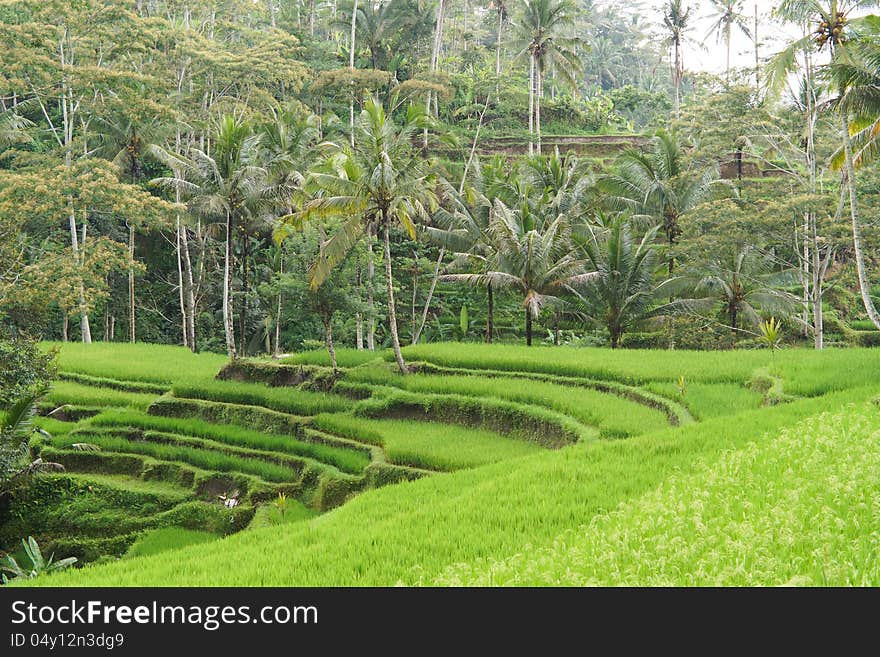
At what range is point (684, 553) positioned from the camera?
471 cm

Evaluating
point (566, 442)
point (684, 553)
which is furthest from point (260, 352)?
point (684, 553)

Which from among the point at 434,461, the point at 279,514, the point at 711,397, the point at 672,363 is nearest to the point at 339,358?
the point at 434,461

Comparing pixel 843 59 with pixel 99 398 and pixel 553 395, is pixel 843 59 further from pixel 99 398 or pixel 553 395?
pixel 99 398

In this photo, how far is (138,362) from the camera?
66.1ft

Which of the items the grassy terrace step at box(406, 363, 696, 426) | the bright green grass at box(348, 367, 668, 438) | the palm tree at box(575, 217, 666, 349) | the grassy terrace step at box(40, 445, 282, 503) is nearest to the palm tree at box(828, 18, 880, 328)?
the grassy terrace step at box(406, 363, 696, 426)

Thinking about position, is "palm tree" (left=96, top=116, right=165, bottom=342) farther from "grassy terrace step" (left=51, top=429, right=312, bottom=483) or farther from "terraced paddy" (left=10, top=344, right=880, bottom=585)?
"grassy terrace step" (left=51, top=429, right=312, bottom=483)

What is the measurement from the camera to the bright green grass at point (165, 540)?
1065 cm

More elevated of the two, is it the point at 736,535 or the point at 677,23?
the point at 677,23

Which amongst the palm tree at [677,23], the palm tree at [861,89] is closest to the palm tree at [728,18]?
the palm tree at [677,23]

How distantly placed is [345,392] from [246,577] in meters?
10.4

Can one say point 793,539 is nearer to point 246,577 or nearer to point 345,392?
point 246,577

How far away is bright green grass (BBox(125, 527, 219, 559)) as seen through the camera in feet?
34.9

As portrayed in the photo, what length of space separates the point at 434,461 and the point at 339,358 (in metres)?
6.32

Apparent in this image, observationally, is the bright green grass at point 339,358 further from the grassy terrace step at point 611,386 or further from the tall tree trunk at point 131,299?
the tall tree trunk at point 131,299
